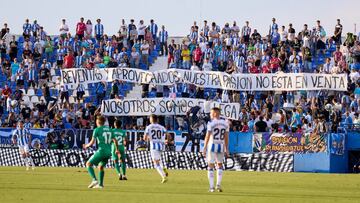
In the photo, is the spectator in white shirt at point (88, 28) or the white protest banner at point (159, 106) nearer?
the white protest banner at point (159, 106)

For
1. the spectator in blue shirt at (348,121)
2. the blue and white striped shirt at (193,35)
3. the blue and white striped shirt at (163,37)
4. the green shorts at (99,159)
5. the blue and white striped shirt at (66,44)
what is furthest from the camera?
the blue and white striped shirt at (163,37)

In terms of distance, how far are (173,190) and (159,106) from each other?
22.5 metres

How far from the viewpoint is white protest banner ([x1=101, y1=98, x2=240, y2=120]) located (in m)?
51.5

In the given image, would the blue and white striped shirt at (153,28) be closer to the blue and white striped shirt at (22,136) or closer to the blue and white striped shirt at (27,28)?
the blue and white striped shirt at (27,28)

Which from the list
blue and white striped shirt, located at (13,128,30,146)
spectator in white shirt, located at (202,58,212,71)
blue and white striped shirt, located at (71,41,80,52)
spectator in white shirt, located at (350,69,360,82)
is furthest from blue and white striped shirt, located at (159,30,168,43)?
blue and white striped shirt, located at (13,128,30,146)

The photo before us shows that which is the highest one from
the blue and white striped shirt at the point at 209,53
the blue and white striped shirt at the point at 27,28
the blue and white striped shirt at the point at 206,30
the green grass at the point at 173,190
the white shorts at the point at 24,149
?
the blue and white striped shirt at the point at 27,28

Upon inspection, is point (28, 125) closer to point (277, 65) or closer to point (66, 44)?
point (66, 44)

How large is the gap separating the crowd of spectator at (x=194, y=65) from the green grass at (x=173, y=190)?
37.9 feet

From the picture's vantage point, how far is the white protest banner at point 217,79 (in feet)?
169

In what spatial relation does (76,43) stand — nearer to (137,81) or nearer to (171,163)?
(137,81)

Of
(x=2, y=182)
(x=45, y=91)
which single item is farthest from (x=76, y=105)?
(x=2, y=182)

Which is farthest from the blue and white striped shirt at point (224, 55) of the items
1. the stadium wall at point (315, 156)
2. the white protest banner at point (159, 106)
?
the stadium wall at point (315, 156)

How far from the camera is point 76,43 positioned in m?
60.5

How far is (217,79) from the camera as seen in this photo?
176 feet
